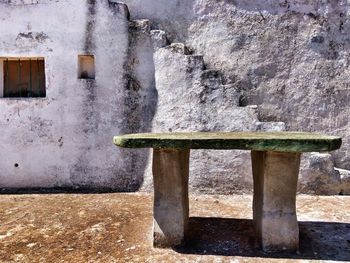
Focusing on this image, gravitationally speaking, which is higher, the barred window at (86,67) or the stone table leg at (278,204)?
the barred window at (86,67)

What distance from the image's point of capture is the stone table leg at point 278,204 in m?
3.68

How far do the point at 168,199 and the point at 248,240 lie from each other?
990 millimetres

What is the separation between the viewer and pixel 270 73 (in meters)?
6.30

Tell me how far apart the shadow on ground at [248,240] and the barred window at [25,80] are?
12.5 feet

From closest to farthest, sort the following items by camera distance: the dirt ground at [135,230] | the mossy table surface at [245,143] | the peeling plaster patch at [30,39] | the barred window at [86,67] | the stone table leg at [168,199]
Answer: the mossy table surface at [245,143], the dirt ground at [135,230], the stone table leg at [168,199], the peeling plaster patch at [30,39], the barred window at [86,67]

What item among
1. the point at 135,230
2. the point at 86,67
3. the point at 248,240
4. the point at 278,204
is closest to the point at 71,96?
the point at 86,67

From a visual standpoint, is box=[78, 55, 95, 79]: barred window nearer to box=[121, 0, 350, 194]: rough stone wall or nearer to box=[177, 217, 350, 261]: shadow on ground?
box=[121, 0, 350, 194]: rough stone wall

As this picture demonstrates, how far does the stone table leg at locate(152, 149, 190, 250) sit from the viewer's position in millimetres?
3857

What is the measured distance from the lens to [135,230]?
4371 mm

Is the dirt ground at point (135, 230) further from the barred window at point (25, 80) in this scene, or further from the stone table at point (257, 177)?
the barred window at point (25, 80)

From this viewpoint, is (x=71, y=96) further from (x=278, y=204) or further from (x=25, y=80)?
(x=278, y=204)

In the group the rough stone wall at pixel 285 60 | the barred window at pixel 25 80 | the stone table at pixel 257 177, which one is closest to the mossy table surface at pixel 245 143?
the stone table at pixel 257 177

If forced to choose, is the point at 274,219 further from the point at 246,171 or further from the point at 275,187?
the point at 246,171

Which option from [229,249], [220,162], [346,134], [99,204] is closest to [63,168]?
[99,204]
